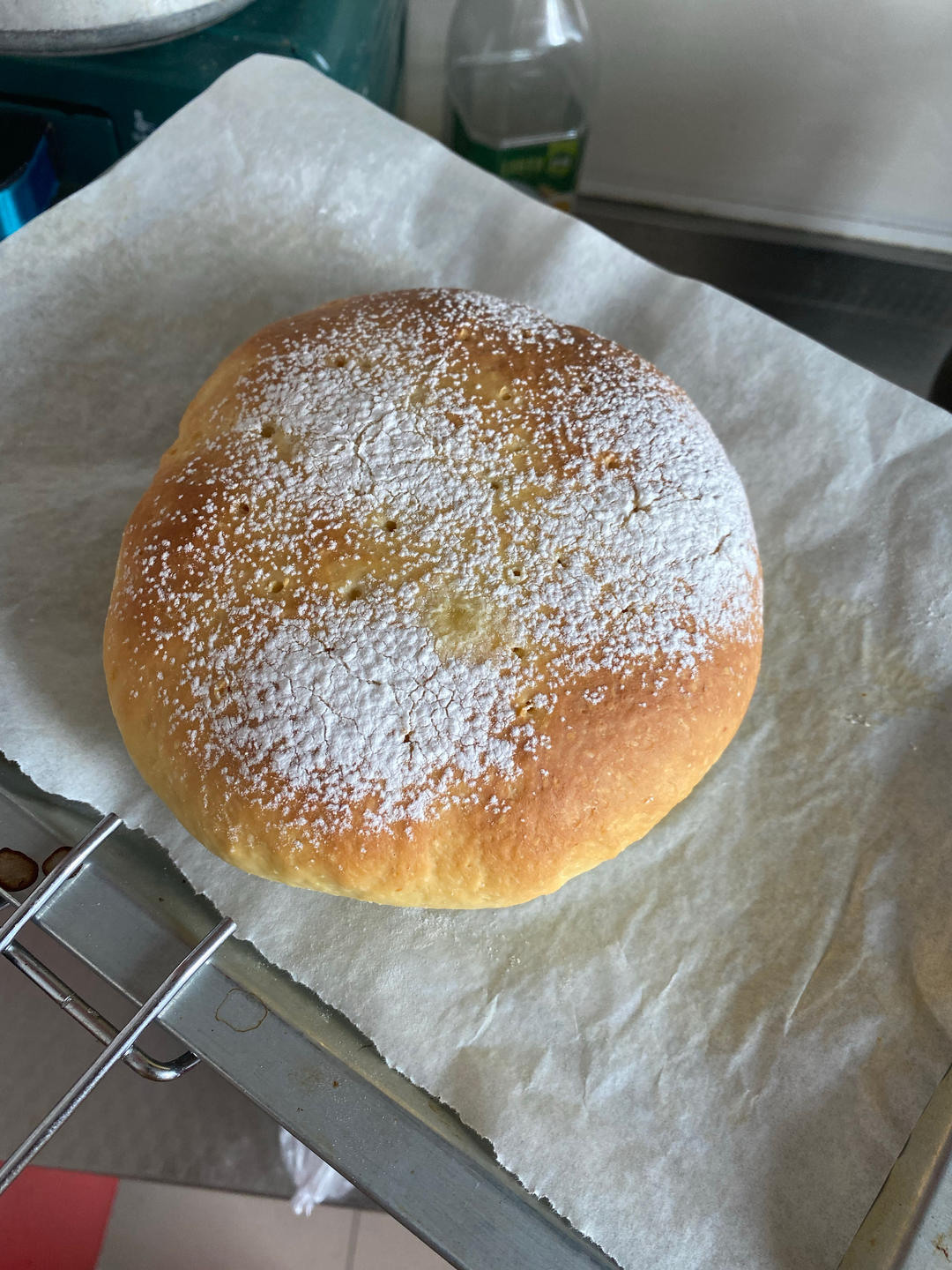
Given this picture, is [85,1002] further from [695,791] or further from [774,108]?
[774,108]

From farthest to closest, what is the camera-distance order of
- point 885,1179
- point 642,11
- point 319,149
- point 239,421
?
point 642,11 → point 319,149 → point 239,421 → point 885,1179

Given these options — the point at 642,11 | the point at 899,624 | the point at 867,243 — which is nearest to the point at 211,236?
the point at 642,11

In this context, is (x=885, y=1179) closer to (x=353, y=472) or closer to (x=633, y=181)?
(x=353, y=472)

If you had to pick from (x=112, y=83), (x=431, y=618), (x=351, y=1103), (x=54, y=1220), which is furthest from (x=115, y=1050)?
(x=112, y=83)

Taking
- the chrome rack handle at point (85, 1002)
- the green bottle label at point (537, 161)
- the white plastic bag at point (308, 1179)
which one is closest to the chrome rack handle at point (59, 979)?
the chrome rack handle at point (85, 1002)

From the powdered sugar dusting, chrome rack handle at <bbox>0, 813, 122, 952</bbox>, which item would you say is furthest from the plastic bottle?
chrome rack handle at <bbox>0, 813, 122, 952</bbox>
